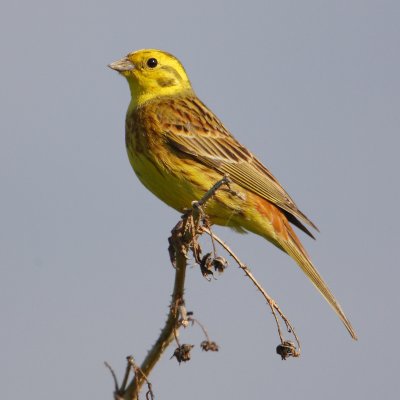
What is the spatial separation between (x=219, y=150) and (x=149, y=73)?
3.23ft

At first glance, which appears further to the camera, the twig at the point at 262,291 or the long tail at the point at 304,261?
the long tail at the point at 304,261

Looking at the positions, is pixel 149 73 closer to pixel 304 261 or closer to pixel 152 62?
pixel 152 62

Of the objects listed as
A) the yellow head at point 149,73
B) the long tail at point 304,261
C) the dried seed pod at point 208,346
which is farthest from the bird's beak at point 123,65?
the dried seed pod at point 208,346

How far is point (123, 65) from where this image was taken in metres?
6.50

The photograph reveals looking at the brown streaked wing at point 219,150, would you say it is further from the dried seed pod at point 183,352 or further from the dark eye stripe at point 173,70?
the dried seed pod at point 183,352

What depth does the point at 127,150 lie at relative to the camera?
573 centimetres

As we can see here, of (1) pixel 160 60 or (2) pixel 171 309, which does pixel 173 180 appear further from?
(2) pixel 171 309

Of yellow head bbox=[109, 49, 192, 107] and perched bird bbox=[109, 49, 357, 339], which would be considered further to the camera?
yellow head bbox=[109, 49, 192, 107]

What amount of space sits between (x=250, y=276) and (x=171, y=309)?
383 millimetres

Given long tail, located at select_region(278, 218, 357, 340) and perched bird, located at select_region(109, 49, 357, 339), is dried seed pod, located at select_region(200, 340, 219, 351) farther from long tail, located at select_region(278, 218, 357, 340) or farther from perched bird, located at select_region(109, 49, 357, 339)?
long tail, located at select_region(278, 218, 357, 340)

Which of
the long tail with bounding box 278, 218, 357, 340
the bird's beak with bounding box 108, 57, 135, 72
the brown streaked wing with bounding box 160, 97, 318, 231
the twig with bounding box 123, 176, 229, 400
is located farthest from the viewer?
the bird's beak with bounding box 108, 57, 135, 72

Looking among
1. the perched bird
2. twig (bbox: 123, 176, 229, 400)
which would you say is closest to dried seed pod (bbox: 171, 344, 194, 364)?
twig (bbox: 123, 176, 229, 400)

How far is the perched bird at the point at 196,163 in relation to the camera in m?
5.44

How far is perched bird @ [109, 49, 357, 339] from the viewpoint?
544cm
